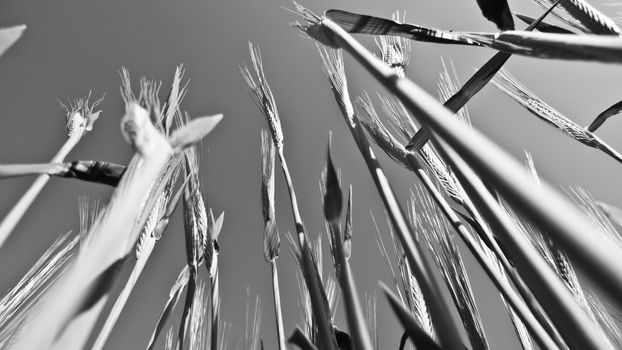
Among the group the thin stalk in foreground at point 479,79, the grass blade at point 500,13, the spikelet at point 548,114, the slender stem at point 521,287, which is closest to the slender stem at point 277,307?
the slender stem at point 521,287

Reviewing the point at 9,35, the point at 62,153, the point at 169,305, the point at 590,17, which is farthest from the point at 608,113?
the point at 62,153

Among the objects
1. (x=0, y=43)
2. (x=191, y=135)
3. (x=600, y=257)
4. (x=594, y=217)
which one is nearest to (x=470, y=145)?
(x=600, y=257)

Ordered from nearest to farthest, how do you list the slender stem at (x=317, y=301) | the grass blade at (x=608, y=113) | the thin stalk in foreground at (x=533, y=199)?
the thin stalk in foreground at (x=533, y=199)
the slender stem at (x=317, y=301)
the grass blade at (x=608, y=113)

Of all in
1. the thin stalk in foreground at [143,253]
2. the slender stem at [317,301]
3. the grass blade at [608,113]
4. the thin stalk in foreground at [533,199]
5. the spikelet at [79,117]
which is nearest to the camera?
the thin stalk in foreground at [533,199]

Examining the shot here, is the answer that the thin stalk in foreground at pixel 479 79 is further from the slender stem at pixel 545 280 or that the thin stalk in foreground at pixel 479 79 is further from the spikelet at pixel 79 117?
the spikelet at pixel 79 117

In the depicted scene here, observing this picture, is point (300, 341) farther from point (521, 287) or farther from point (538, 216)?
point (521, 287)

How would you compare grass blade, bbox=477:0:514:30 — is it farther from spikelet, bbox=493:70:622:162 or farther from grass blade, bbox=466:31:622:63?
spikelet, bbox=493:70:622:162

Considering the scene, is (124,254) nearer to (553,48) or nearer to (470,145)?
(470,145)
